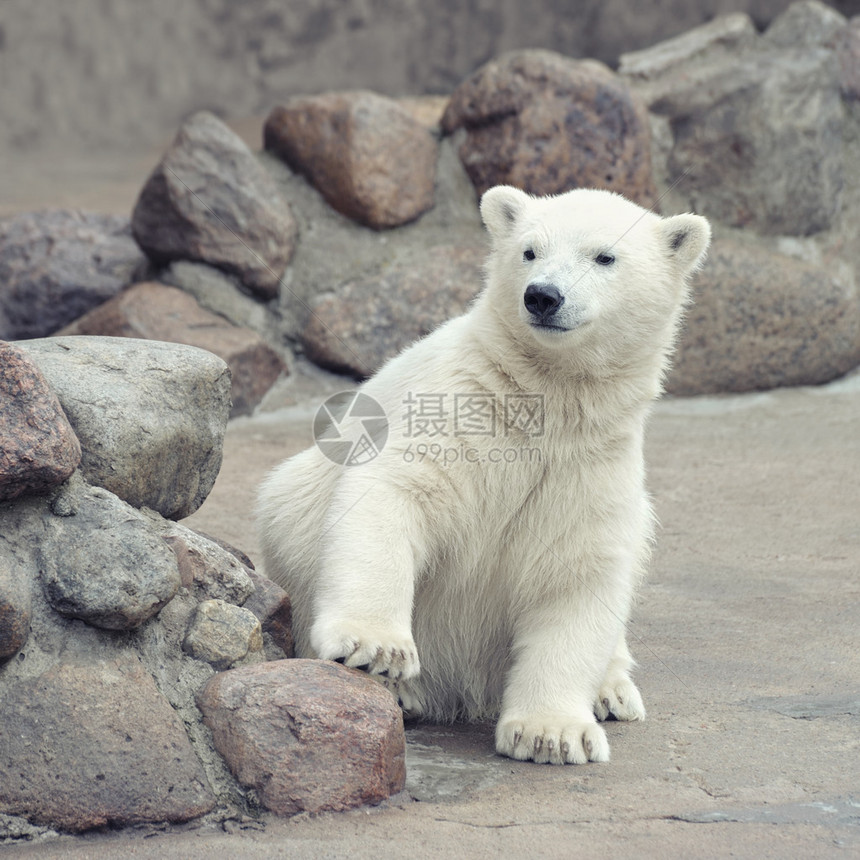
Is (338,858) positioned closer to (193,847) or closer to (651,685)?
(193,847)

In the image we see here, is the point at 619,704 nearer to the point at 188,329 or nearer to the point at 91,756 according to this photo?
the point at 91,756

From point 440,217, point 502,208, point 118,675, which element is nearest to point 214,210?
point 440,217

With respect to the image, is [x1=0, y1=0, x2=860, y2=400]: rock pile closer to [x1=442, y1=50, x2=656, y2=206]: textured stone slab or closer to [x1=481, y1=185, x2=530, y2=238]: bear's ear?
[x1=442, y1=50, x2=656, y2=206]: textured stone slab

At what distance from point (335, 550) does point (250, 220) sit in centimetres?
364

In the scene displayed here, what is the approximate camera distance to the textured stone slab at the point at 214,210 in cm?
593

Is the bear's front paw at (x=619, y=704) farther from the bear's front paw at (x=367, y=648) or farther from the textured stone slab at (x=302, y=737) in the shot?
the textured stone slab at (x=302, y=737)

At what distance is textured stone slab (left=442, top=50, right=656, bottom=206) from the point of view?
6223mm

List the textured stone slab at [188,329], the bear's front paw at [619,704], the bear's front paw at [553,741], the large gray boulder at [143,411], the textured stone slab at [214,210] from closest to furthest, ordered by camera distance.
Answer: the large gray boulder at [143,411], the bear's front paw at [553,741], the bear's front paw at [619,704], the textured stone slab at [188,329], the textured stone slab at [214,210]

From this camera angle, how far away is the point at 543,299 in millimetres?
2945

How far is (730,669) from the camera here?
10.8 ft

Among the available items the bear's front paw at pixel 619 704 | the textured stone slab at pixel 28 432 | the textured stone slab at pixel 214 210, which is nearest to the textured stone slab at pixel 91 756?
the textured stone slab at pixel 28 432

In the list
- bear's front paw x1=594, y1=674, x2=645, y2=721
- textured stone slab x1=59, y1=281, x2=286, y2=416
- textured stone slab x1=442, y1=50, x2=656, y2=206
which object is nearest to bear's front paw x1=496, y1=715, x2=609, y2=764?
bear's front paw x1=594, y1=674, x2=645, y2=721

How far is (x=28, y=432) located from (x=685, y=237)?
6.48 ft

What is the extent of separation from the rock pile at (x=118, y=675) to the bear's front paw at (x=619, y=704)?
836 millimetres
